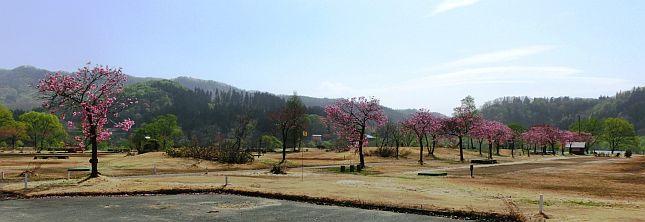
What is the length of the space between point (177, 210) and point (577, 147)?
150419mm

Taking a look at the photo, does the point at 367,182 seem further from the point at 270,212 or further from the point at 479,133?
the point at 479,133

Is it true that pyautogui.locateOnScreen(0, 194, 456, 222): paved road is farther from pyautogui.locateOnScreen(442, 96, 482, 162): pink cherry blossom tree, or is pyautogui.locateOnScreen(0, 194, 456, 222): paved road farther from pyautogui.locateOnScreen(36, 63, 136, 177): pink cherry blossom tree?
pyautogui.locateOnScreen(442, 96, 482, 162): pink cherry blossom tree

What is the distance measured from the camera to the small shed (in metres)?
143

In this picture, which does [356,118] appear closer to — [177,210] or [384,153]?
[384,153]

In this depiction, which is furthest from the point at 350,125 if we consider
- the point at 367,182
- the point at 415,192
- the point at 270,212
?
the point at 270,212

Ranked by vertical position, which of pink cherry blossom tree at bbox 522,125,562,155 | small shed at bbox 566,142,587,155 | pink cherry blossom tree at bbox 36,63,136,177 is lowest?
small shed at bbox 566,142,587,155

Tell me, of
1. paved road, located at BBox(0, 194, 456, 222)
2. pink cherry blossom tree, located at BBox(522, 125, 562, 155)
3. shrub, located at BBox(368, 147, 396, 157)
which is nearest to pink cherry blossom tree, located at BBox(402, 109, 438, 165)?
shrub, located at BBox(368, 147, 396, 157)

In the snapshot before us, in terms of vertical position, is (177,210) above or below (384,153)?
above

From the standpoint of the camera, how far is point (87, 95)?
122 ft

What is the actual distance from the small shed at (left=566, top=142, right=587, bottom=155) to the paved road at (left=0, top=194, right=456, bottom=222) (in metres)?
140

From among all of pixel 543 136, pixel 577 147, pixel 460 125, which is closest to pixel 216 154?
pixel 460 125

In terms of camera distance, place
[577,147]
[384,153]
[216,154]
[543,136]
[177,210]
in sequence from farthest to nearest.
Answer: [577,147] < [543,136] < [384,153] < [216,154] < [177,210]

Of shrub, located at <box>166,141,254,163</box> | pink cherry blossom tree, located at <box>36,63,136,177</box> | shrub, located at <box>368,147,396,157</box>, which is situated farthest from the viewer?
shrub, located at <box>368,147,396,157</box>

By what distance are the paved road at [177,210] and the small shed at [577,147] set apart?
14006cm
